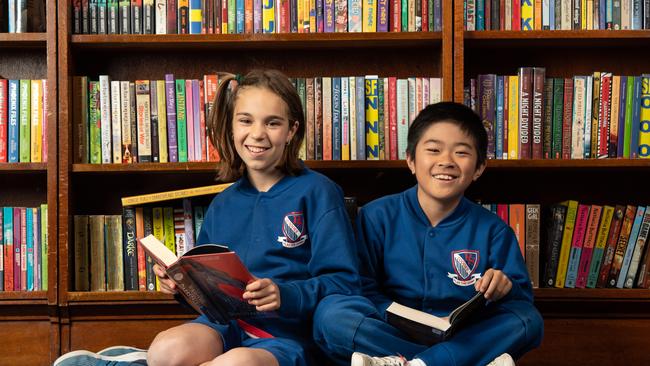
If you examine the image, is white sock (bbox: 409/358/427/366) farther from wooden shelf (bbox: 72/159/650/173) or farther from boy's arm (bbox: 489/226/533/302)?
wooden shelf (bbox: 72/159/650/173)

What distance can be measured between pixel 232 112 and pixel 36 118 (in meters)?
0.70

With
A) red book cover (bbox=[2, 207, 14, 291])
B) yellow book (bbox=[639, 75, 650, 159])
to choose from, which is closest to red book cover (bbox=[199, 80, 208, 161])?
red book cover (bbox=[2, 207, 14, 291])

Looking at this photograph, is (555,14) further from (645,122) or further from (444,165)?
(444,165)

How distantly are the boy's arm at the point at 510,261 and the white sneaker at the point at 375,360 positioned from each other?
1.09ft

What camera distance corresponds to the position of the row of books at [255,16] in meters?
2.29

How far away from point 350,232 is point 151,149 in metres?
0.78

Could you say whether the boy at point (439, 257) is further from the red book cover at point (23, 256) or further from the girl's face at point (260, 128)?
the red book cover at point (23, 256)

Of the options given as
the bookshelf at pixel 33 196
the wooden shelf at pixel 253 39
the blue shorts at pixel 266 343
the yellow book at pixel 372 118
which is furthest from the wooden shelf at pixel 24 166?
the yellow book at pixel 372 118

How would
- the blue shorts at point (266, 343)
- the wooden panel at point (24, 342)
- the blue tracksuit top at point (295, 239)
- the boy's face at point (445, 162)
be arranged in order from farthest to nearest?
the wooden panel at point (24, 342) < the boy's face at point (445, 162) < the blue tracksuit top at point (295, 239) < the blue shorts at point (266, 343)

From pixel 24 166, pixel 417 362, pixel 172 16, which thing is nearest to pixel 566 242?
pixel 417 362

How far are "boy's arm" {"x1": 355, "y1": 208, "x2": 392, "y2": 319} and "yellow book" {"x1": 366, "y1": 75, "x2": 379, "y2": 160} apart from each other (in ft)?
1.36

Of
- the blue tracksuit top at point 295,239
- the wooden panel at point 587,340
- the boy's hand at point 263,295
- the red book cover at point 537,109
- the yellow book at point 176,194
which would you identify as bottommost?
the wooden panel at point 587,340

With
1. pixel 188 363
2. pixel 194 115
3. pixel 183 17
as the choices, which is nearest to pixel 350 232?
pixel 188 363

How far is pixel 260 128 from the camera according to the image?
1795mm
